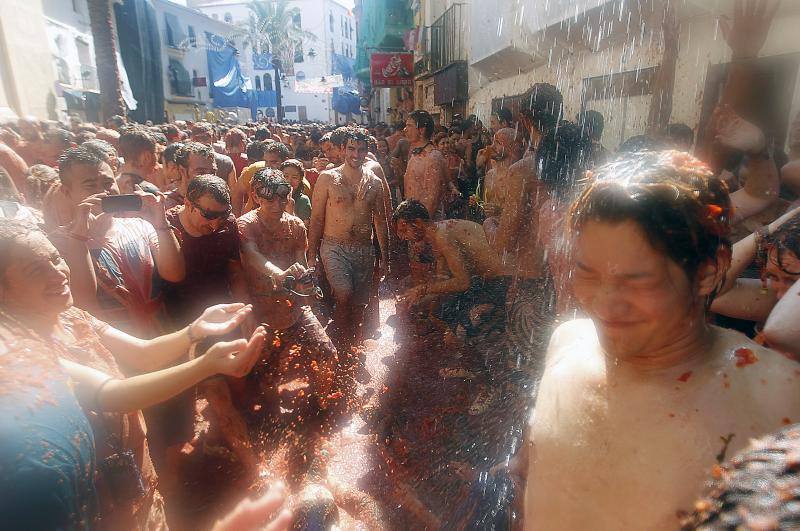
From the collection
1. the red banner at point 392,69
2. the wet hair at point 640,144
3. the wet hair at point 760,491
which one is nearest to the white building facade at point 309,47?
the red banner at point 392,69

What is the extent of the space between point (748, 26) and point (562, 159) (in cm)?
281

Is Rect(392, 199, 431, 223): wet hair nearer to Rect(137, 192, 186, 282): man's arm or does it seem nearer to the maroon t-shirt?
the maroon t-shirt

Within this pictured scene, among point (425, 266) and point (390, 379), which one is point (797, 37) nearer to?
point (425, 266)

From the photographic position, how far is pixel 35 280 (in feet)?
5.31

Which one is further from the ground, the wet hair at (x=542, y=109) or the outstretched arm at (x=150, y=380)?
the wet hair at (x=542, y=109)

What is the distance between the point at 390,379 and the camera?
4406 millimetres

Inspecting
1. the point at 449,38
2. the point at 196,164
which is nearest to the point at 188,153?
the point at 196,164

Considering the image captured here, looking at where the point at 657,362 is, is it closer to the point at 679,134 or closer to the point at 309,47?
the point at 679,134

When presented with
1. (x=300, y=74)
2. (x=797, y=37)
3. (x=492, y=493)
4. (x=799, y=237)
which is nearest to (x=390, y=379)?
(x=492, y=493)

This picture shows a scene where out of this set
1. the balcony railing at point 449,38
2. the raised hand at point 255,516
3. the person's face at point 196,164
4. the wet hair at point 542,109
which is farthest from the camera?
the balcony railing at point 449,38

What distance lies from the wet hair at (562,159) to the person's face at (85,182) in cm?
315

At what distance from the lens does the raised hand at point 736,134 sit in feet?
9.55

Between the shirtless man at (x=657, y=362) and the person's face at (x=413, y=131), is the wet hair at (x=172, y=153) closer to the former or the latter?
the person's face at (x=413, y=131)

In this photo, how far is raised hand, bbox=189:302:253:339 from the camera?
2.29m
